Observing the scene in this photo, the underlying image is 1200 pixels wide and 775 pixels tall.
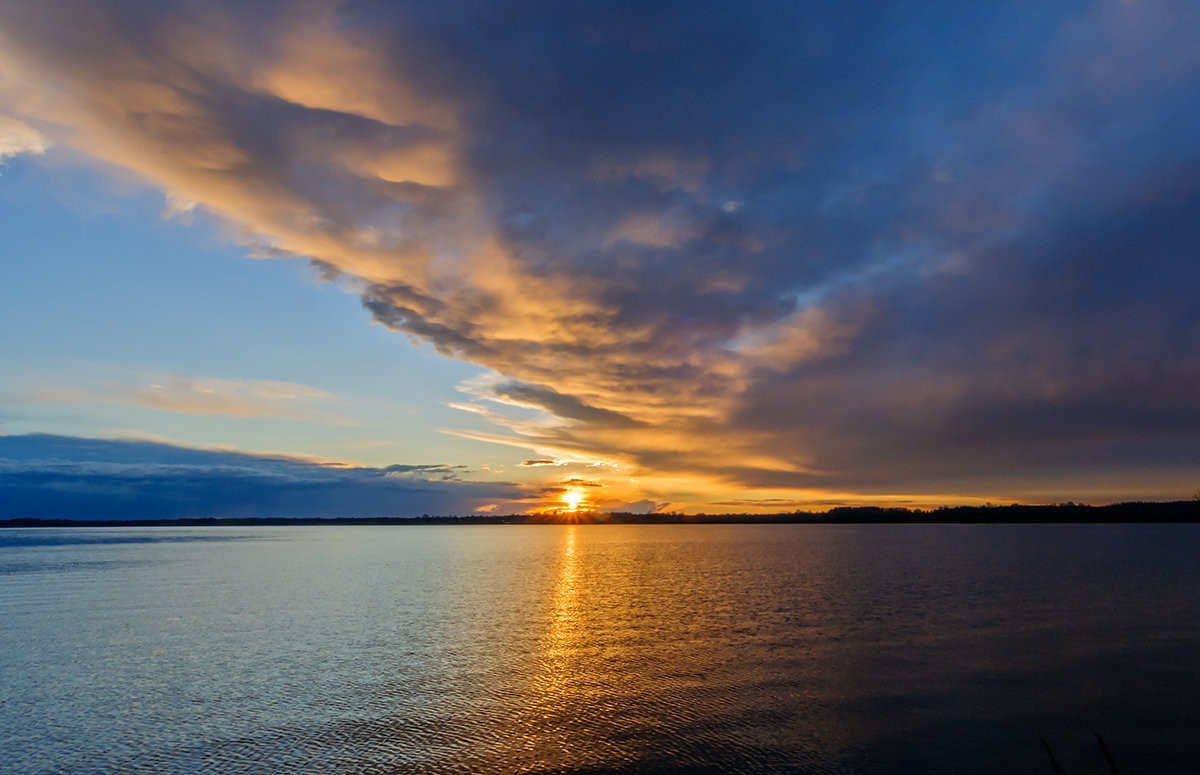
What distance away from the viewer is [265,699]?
Answer: 22.5m

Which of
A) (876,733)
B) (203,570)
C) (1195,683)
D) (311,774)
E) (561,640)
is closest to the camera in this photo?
(311,774)

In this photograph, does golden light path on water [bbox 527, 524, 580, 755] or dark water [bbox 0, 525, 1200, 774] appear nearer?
dark water [bbox 0, 525, 1200, 774]

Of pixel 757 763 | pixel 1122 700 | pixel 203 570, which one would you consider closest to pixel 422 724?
pixel 757 763

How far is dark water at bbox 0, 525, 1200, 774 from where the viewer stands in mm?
17656

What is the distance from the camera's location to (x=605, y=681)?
25.0 m

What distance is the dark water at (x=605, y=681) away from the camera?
17656mm

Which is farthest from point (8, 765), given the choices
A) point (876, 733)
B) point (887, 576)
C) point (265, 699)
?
point (887, 576)

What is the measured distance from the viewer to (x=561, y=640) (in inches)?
1307

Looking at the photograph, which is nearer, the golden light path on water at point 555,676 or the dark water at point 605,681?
the dark water at point 605,681

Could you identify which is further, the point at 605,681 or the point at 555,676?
the point at 555,676

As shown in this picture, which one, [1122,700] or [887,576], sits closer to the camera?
[1122,700]

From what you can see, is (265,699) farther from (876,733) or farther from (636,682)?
(876,733)

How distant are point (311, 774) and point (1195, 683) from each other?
31957 mm

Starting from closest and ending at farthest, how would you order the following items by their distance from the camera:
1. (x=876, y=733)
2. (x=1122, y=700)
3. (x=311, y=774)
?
(x=311, y=774) → (x=876, y=733) → (x=1122, y=700)
